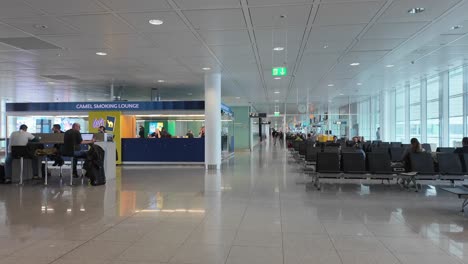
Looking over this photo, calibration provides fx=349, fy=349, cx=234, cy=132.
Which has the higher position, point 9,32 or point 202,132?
point 9,32

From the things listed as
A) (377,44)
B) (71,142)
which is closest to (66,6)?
(71,142)

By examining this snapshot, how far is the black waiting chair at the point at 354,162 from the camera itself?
26.1ft

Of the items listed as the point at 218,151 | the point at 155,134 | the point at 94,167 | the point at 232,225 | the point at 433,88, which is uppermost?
the point at 433,88

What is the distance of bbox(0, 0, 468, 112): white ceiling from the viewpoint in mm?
6043

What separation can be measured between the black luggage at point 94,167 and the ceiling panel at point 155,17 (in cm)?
347

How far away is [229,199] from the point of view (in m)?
6.75

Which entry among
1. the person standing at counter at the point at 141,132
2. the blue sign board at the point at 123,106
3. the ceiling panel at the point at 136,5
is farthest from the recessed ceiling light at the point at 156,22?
the person standing at counter at the point at 141,132

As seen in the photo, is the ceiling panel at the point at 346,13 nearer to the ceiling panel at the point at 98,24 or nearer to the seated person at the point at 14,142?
the ceiling panel at the point at 98,24

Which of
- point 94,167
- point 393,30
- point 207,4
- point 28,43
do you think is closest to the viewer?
point 207,4

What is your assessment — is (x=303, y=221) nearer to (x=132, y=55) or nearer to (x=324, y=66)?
(x=132, y=55)

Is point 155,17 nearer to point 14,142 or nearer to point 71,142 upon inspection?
point 71,142

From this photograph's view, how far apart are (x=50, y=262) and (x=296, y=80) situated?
12.6 m

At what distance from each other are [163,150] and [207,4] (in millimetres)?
10147

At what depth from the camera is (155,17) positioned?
21.3ft
